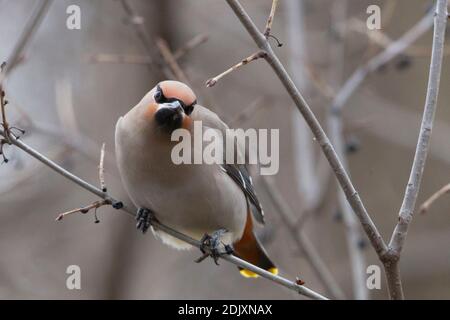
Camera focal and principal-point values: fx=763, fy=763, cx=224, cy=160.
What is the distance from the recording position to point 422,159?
3.23m

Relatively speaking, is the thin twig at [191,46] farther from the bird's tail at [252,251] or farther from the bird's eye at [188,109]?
the bird's tail at [252,251]

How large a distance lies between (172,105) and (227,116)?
9.33ft

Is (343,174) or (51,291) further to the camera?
(51,291)

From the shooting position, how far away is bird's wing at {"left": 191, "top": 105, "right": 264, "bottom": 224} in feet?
14.1

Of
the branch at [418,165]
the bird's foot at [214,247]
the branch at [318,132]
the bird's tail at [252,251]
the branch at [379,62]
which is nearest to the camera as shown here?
the branch at [318,132]

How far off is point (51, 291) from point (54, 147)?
1650mm

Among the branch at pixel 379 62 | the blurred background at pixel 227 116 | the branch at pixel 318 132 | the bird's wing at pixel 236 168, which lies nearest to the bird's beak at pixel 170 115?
the bird's wing at pixel 236 168

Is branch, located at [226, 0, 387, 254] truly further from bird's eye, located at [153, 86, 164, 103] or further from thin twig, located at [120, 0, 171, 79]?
thin twig, located at [120, 0, 171, 79]

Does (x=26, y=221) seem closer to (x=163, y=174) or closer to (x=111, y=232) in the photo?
(x=111, y=232)

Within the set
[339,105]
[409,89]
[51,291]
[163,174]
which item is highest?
[409,89]

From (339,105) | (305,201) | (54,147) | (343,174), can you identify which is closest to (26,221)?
(54,147)

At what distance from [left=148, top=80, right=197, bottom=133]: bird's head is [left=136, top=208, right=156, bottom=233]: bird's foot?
55 centimetres

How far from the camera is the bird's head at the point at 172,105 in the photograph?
3855 millimetres

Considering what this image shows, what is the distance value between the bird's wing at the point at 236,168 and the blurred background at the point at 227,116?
143cm
